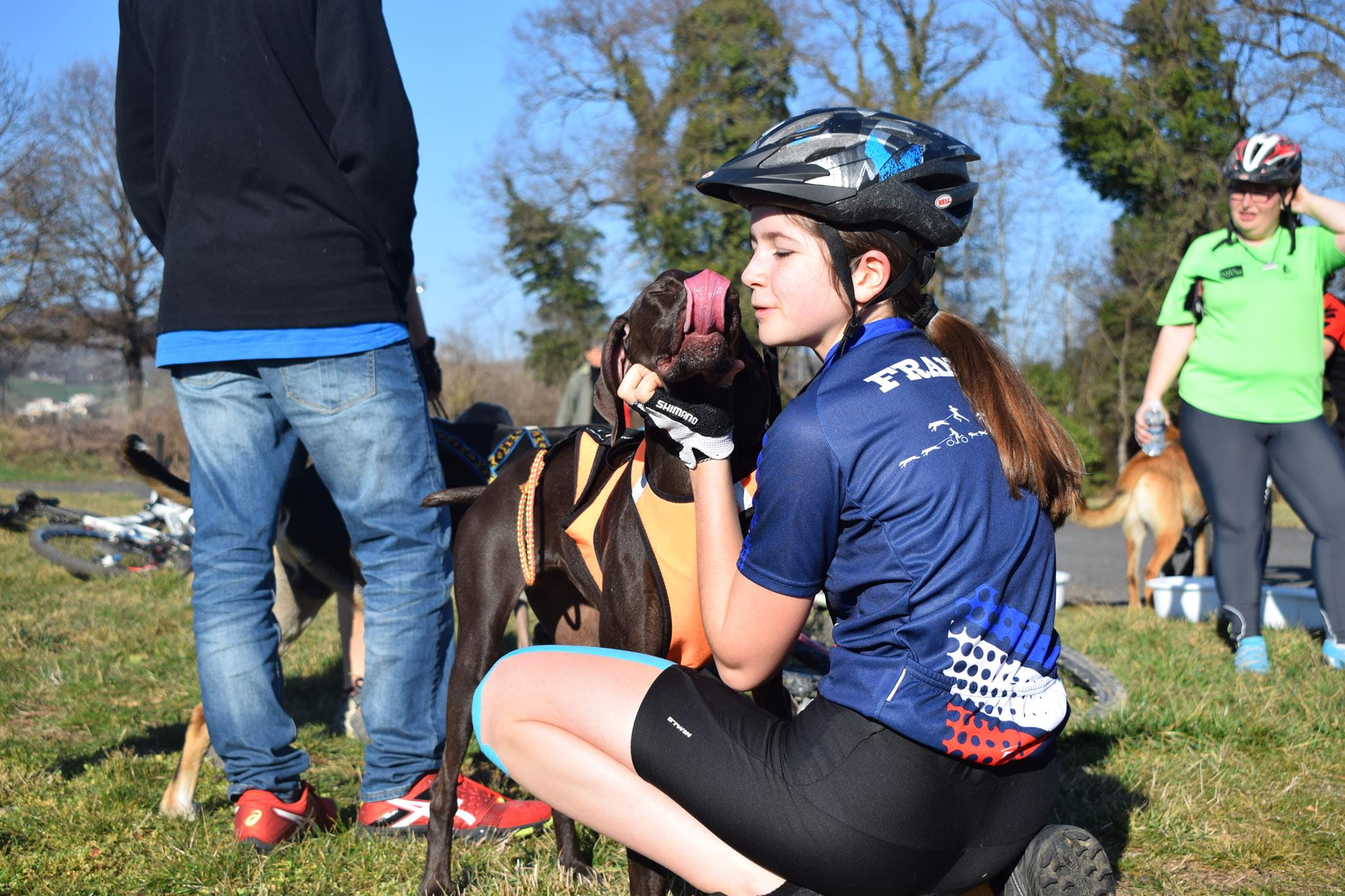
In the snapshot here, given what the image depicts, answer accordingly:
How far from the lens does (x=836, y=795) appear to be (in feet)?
5.81

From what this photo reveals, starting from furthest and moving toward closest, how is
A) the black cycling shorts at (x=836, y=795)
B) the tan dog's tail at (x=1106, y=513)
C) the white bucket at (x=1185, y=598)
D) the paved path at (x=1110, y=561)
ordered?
the paved path at (x=1110, y=561) → the tan dog's tail at (x=1106, y=513) → the white bucket at (x=1185, y=598) → the black cycling shorts at (x=836, y=795)

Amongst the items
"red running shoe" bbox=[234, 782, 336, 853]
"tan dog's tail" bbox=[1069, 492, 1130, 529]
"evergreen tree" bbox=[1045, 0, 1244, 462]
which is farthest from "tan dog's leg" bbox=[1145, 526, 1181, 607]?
"evergreen tree" bbox=[1045, 0, 1244, 462]

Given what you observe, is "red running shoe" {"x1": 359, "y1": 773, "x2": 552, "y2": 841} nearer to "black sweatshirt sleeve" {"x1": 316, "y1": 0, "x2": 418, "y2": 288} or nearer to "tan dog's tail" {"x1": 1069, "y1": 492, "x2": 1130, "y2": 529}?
"black sweatshirt sleeve" {"x1": 316, "y1": 0, "x2": 418, "y2": 288}

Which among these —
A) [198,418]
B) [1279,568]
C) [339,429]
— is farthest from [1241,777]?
[1279,568]

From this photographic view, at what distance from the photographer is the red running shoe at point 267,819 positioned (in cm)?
277

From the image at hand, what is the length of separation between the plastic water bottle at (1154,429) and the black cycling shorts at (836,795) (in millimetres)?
3345

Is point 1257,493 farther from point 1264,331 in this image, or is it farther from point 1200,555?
point 1200,555

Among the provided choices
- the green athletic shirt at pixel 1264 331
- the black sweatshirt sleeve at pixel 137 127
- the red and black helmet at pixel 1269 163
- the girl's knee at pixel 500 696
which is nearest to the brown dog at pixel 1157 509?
the green athletic shirt at pixel 1264 331

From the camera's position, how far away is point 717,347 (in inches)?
88.4

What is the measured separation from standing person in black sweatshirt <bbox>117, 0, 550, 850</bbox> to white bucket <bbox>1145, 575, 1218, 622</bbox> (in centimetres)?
452

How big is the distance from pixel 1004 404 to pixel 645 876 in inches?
46.1

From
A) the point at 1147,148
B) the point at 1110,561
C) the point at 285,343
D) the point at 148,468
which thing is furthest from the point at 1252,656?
the point at 1147,148

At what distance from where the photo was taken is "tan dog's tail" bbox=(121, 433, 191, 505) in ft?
11.7

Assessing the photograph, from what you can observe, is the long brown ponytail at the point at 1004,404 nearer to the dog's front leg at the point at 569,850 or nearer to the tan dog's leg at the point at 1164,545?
the dog's front leg at the point at 569,850
